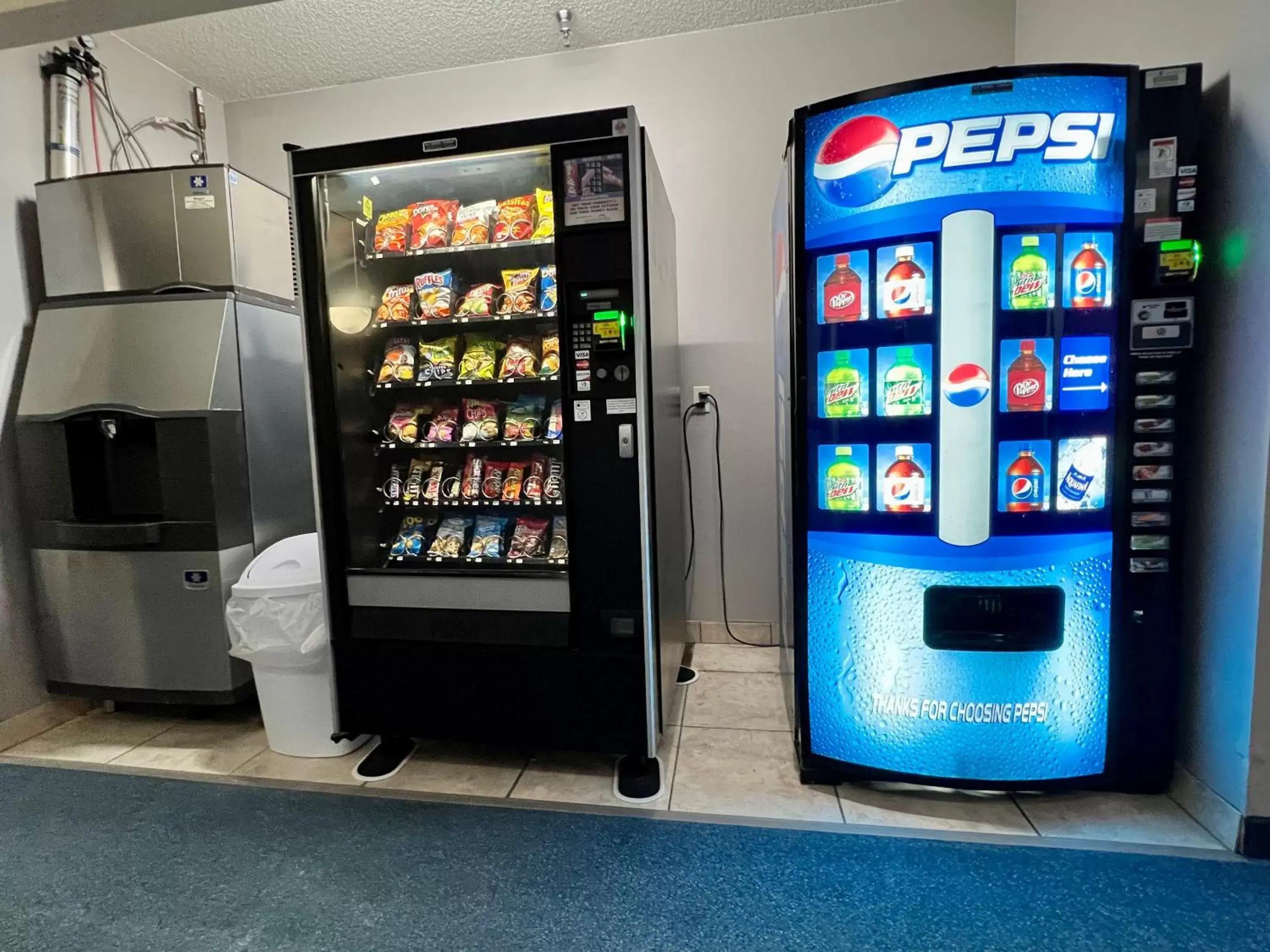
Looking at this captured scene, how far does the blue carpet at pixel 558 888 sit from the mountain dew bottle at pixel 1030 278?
136 centimetres

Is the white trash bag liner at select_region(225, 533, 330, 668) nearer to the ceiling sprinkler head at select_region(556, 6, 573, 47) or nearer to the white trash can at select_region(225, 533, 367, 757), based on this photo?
the white trash can at select_region(225, 533, 367, 757)

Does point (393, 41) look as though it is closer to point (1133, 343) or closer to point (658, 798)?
point (1133, 343)

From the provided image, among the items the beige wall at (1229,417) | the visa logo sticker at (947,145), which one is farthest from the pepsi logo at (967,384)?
the beige wall at (1229,417)

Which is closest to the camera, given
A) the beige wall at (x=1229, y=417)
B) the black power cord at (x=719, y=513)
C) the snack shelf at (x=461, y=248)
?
the beige wall at (x=1229, y=417)

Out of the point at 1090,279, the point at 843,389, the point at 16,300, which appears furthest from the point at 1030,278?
the point at 16,300

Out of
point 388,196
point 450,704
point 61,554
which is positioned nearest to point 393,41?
point 388,196

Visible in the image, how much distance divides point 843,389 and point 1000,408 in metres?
0.38

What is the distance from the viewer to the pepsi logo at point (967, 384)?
147 centimetres

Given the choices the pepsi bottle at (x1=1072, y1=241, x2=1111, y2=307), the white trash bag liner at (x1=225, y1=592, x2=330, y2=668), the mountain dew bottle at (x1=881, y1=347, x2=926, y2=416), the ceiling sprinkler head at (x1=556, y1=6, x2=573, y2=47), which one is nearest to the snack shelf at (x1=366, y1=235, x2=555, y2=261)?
the mountain dew bottle at (x1=881, y1=347, x2=926, y2=416)

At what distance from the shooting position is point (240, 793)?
70.5 inches

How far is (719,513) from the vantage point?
275cm

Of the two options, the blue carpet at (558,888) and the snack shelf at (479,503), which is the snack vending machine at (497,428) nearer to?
the snack shelf at (479,503)

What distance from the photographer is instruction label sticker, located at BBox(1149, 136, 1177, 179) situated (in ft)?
4.70

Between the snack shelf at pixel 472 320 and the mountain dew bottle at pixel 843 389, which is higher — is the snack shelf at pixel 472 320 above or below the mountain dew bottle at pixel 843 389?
above
